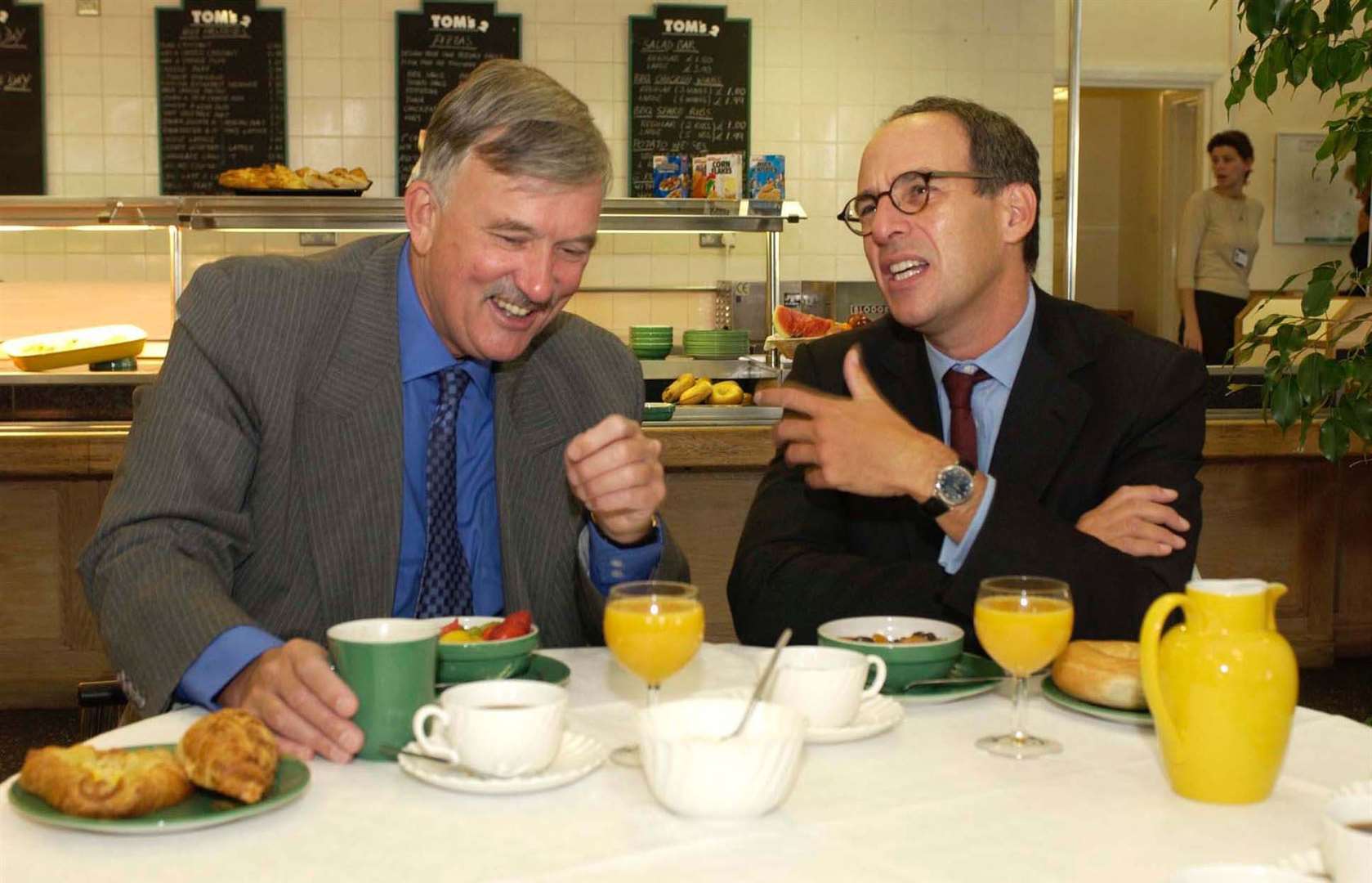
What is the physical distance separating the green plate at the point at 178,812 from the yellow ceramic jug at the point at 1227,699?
783mm

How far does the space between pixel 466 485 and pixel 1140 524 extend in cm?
99

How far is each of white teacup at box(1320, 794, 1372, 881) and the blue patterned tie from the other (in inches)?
51.0

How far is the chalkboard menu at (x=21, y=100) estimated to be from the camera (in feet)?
20.4

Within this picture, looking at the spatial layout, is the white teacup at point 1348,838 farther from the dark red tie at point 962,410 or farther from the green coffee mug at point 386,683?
the dark red tie at point 962,410

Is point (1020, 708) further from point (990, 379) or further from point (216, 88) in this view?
point (216, 88)

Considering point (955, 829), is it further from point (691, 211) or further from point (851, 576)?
point (691, 211)

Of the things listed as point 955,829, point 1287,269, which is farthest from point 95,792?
point 1287,269

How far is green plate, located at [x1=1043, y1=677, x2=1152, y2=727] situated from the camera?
4.97 feet

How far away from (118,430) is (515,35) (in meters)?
3.12

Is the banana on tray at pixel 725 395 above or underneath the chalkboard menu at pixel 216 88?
underneath

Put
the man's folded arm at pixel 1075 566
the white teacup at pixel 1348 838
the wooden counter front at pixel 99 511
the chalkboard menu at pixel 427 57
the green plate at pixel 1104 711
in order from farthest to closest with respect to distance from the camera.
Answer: the chalkboard menu at pixel 427 57 → the wooden counter front at pixel 99 511 → the man's folded arm at pixel 1075 566 → the green plate at pixel 1104 711 → the white teacup at pixel 1348 838

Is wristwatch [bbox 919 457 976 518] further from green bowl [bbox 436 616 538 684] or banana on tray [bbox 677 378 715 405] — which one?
banana on tray [bbox 677 378 715 405]

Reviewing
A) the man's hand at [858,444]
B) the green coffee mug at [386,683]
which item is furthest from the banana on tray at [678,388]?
the green coffee mug at [386,683]

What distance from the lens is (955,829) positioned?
3.99 feet
